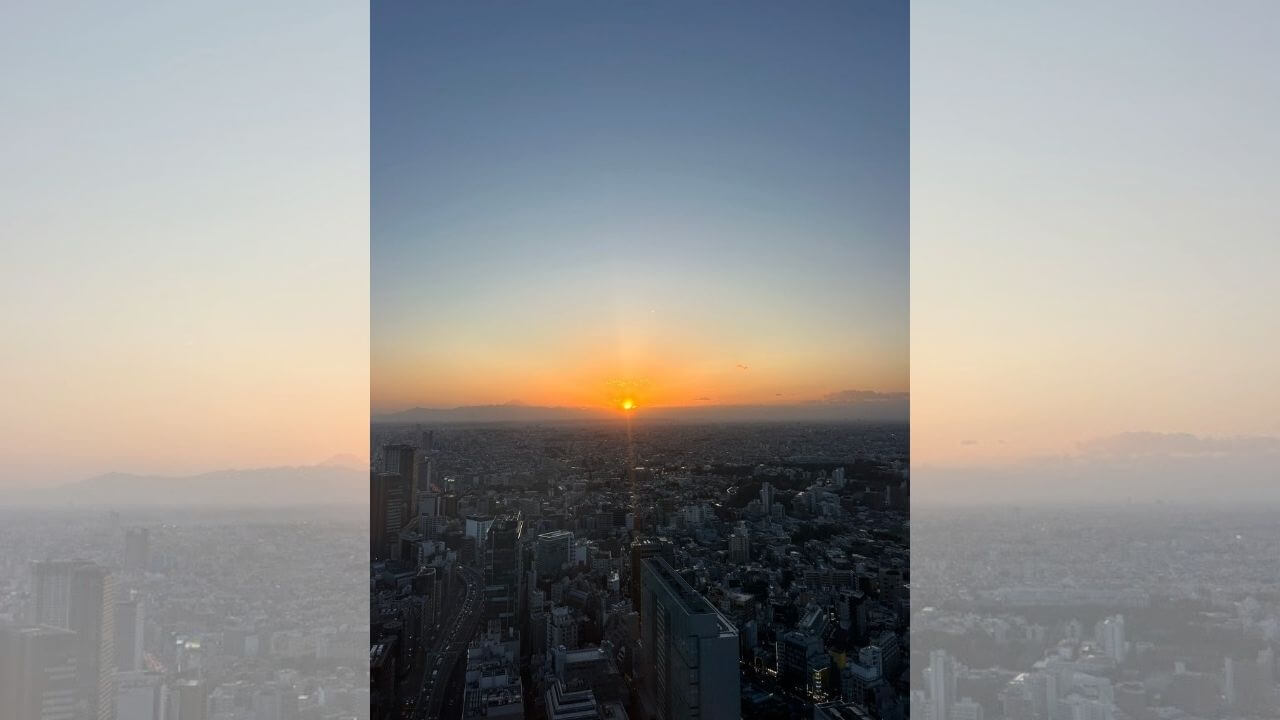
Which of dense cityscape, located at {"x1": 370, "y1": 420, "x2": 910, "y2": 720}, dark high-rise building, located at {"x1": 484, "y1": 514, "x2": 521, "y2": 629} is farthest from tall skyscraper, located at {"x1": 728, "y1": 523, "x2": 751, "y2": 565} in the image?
dark high-rise building, located at {"x1": 484, "y1": 514, "x2": 521, "y2": 629}

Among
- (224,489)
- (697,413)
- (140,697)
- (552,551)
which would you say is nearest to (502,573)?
(552,551)

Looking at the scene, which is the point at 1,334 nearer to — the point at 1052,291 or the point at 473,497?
the point at 473,497

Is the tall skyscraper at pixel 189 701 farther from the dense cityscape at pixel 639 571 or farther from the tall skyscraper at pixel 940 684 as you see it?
the tall skyscraper at pixel 940 684

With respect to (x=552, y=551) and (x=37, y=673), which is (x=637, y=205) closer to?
(x=552, y=551)

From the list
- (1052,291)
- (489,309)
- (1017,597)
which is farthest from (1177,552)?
(489,309)

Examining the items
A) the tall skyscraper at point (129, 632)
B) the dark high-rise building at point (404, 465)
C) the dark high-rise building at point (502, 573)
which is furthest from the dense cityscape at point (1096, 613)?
the tall skyscraper at point (129, 632)

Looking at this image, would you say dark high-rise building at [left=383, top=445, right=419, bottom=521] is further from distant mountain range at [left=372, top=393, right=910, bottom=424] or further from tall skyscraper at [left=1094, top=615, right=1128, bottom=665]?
tall skyscraper at [left=1094, top=615, right=1128, bottom=665]

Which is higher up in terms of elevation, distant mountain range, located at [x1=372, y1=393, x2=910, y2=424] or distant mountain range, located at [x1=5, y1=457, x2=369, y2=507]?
distant mountain range, located at [x1=372, y1=393, x2=910, y2=424]
